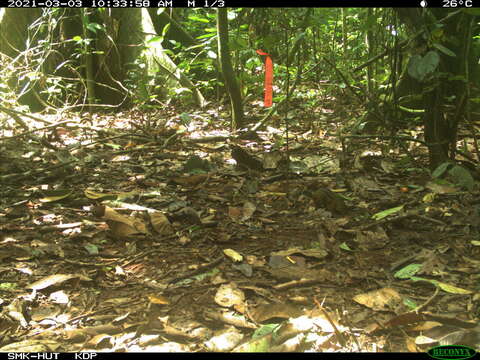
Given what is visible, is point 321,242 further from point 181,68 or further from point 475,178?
point 181,68

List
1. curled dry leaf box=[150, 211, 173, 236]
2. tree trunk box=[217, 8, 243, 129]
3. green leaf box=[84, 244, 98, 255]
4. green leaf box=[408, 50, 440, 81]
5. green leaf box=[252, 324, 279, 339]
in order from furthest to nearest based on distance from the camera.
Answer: tree trunk box=[217, 8, 243, 129], curled dry leaf box=[150, 211, 173, 236], green leaf box=[84, 244, 98, 255], green leaf box=[408, 50, 440, 81], green leaf box=[252, 324, 279, 339]

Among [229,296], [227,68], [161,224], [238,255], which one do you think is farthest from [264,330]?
[227,68]

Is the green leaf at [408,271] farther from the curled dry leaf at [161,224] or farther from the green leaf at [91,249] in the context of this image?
the green leaf at [91,249]

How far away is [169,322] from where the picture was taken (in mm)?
1627

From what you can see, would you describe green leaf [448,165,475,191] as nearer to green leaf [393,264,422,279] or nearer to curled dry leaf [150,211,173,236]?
green leaf [393,264,422,279]

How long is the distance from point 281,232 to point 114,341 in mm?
970

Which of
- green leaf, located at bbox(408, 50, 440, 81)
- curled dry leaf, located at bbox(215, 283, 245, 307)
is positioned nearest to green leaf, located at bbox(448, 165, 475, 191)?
green leaf, located at bbox(408, 50, 440, 81)

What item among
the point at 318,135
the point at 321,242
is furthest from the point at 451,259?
the point at 318,135

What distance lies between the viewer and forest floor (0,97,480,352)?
1.55 m

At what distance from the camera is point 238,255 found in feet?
6.68

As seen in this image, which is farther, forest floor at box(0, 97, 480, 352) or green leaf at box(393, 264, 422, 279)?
green leaf at box(393, 264, 422, 279)

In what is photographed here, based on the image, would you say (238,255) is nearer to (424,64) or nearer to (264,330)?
(264,330)

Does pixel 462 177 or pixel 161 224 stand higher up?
pixel 462 177

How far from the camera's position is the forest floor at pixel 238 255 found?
1555 mm
